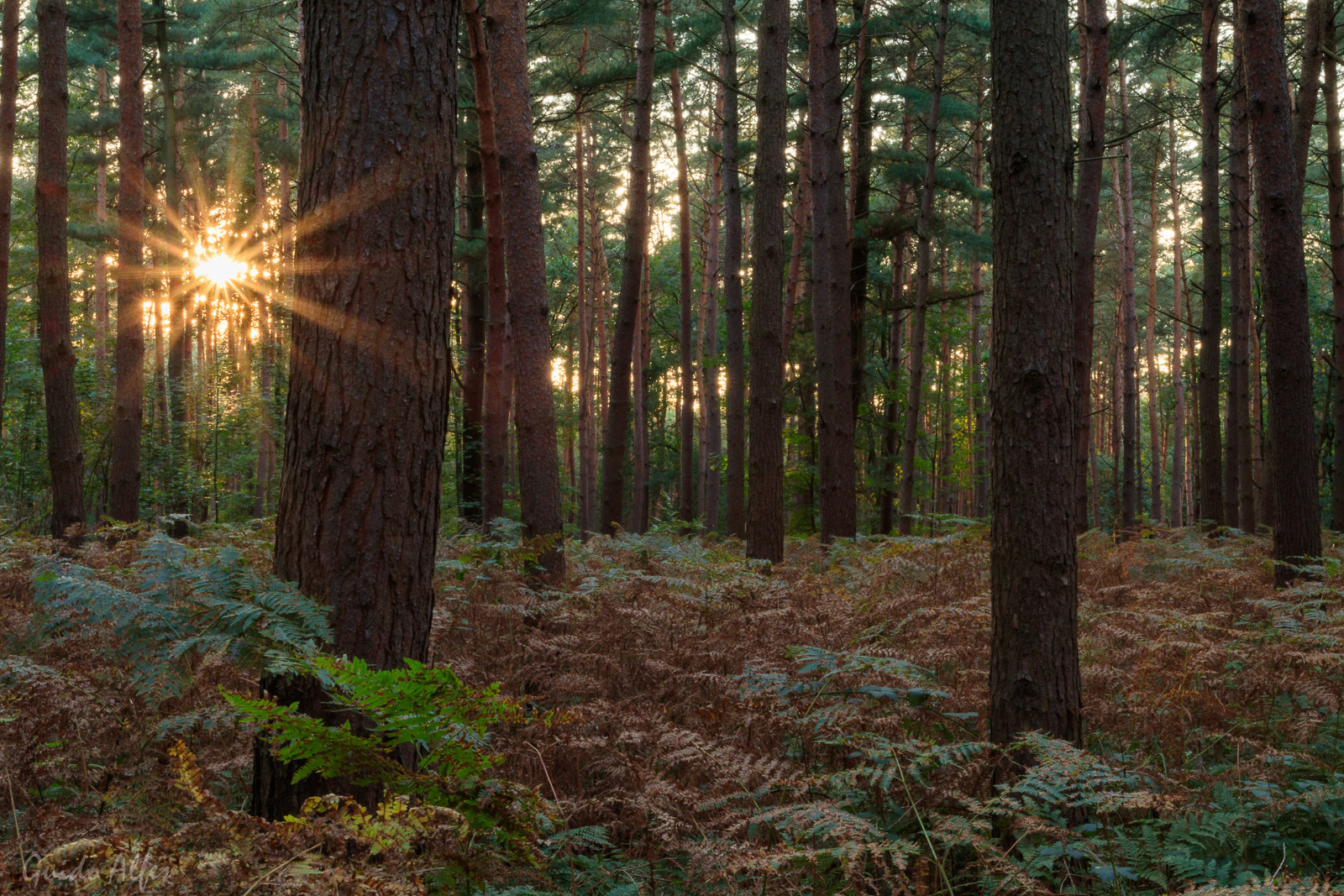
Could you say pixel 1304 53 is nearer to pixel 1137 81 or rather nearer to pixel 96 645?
pixel 1137 81

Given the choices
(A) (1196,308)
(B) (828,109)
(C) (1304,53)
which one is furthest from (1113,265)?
(B) (828,109)

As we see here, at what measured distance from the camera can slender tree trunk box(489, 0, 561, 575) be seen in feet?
23.2

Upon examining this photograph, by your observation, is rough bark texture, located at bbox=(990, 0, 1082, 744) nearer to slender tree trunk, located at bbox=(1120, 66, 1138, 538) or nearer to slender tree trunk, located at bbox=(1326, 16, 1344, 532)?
slender tree trunk, located at bbox=(1120, 66, 1138, 538)

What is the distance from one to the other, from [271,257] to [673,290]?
1386cm

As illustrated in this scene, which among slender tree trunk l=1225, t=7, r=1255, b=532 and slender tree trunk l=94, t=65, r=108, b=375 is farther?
slender tree trunk l=94, t=65, r=108, b=375

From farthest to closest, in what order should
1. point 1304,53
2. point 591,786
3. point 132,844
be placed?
point 1304,53, point 591,786, point 132,844

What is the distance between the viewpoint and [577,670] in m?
4.41

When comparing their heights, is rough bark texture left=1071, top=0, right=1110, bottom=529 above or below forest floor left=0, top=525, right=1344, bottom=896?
above

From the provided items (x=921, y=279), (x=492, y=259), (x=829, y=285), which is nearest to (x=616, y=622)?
(x=492, y=259)

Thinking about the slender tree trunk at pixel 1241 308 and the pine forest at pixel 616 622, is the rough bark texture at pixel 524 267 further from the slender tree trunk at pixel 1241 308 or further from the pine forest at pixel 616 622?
the slender tree trunk at pixel 1241 308

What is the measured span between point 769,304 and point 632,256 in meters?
2.56

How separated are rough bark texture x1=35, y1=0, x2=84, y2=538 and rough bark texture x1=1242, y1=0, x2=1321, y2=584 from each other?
482 inches

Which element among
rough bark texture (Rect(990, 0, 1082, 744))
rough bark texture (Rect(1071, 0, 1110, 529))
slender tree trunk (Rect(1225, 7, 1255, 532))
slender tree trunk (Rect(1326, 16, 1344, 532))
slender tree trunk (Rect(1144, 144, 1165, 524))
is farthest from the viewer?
slender tree trunk (Rect(1144, 144, 1165, 524))

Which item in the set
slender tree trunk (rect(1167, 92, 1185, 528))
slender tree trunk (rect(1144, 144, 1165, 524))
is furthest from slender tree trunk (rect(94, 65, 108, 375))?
slender tree trunk (rect(1144, 144, 1165, 524))
